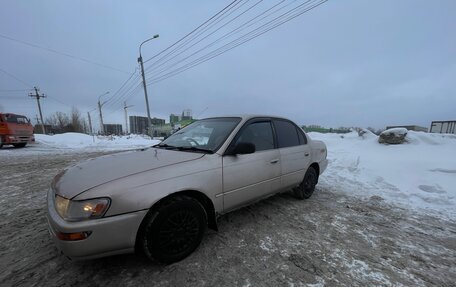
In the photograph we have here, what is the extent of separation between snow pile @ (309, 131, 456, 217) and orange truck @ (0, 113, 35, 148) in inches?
709

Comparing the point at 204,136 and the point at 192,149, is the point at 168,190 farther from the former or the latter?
the point at 204,136

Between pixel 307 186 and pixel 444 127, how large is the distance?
52.9 ft

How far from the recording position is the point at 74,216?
6.26 ft

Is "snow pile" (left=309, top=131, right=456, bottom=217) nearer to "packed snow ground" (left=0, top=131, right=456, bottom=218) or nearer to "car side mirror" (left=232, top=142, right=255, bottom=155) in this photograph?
"packed snow ground" (left=0, top=131, right=456, bottom=218)

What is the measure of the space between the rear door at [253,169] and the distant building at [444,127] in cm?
1654

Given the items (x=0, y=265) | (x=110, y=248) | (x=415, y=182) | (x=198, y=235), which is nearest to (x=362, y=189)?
(x=415, y=182)

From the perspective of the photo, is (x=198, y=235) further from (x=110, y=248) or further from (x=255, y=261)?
(x=110, y=248)

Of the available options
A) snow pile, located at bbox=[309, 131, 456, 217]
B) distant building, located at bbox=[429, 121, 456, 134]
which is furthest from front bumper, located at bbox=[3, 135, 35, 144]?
distant building, located at bbox=[429, 121, 456, 134]

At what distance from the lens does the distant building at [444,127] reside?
45.4 ft

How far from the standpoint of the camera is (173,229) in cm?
233

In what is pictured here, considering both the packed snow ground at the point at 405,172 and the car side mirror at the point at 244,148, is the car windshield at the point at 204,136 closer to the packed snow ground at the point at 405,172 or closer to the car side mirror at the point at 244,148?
the car side mirror at the point at 244,148

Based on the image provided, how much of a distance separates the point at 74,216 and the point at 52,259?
1035 millimetres

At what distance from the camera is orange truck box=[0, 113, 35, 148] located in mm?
13734

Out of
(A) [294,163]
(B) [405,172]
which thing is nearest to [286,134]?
(A) [294,163]
